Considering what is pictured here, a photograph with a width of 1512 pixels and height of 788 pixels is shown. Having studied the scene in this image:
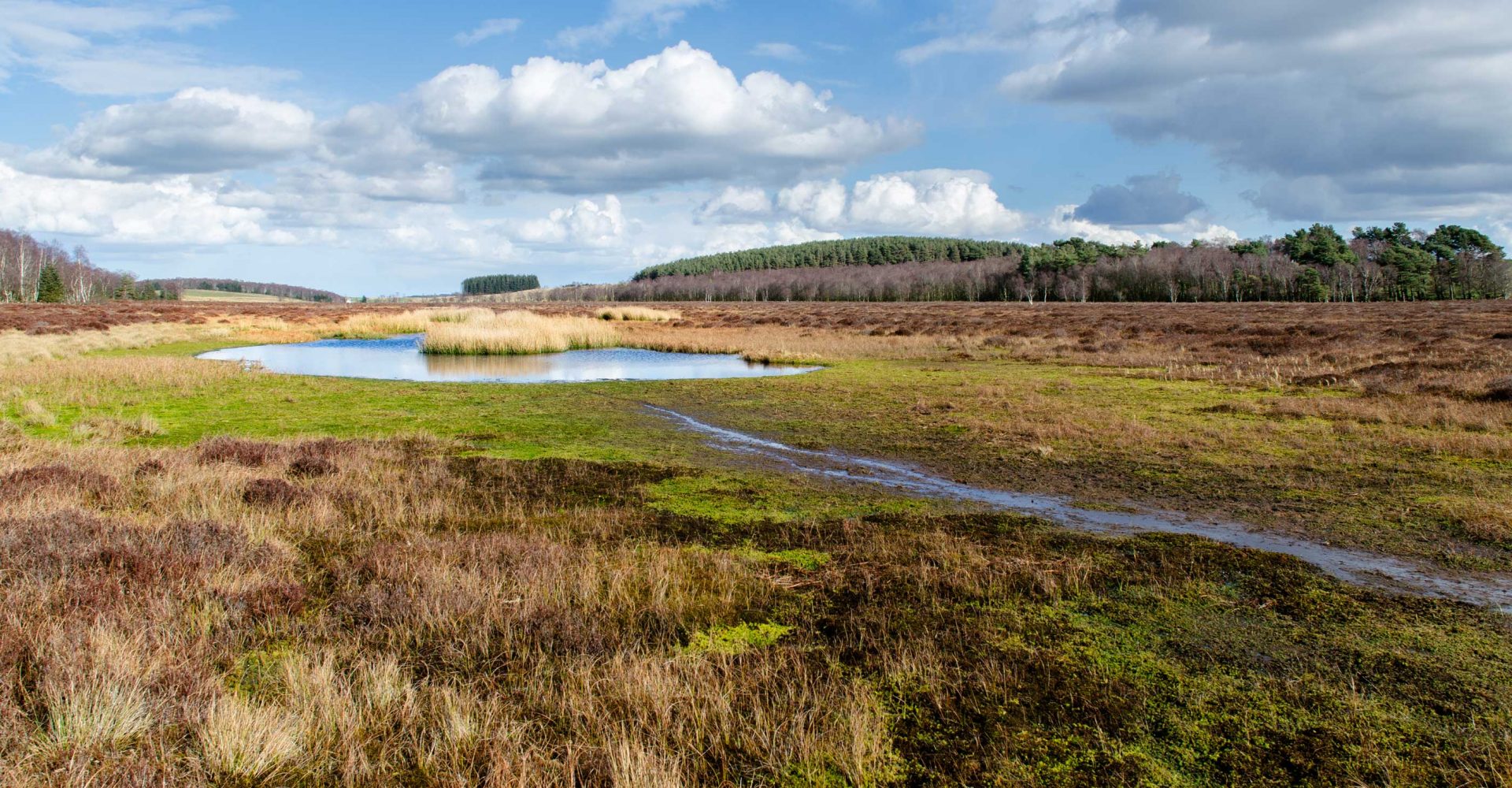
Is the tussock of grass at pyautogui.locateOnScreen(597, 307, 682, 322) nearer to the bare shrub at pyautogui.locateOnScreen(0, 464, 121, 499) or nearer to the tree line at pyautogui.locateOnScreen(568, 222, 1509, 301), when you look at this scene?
the bare shrub at pyautogui.locateOnScreen(0, 464, 121, 499)

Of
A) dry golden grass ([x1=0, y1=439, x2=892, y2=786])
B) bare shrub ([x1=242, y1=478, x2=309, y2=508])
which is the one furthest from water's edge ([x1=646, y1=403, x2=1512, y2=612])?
bare shrub ([x1=242, y1=478, x2=309, y2=508])

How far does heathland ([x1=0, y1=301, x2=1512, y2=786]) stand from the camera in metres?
4.29

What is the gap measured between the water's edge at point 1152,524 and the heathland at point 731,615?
38 centimetres

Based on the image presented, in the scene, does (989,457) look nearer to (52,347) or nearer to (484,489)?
(484,489)

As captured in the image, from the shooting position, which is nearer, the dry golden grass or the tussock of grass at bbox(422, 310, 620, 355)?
the dry golden grass

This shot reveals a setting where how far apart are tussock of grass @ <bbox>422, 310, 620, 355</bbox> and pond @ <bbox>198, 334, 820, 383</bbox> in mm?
652

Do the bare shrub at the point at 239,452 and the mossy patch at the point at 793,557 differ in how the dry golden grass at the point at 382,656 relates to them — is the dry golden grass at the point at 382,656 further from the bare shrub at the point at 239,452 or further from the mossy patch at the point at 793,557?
the bare shrub at the point at 239,452

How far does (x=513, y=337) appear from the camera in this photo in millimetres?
38688

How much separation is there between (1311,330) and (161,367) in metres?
45.4

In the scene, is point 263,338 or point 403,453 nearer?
point 403,453

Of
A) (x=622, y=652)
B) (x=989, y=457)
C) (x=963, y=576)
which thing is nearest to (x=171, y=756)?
(x=622, y=652)

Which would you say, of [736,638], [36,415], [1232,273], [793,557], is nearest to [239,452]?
[36,415]

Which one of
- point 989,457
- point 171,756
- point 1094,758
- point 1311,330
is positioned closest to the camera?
point 171,756

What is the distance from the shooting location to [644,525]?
29.6 feet
